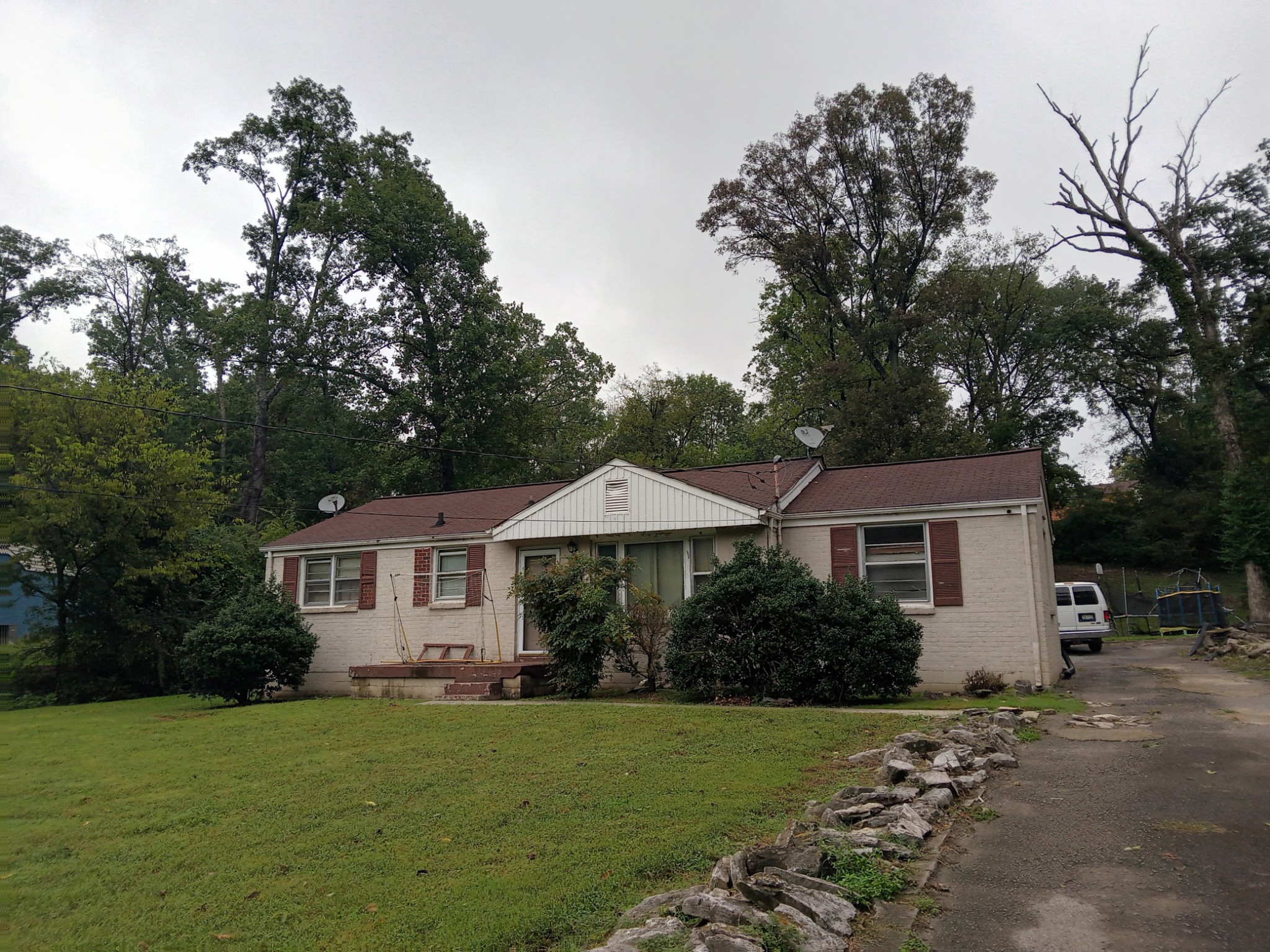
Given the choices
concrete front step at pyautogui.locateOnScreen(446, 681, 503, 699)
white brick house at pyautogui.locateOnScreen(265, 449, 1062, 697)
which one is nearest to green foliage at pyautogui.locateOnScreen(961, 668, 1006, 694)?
white brick house at pyautogui.locateOnScreen(265, 449, 1062, 697)

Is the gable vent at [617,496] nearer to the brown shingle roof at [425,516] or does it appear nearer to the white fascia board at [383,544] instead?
the brown shingle roof at [425,516]

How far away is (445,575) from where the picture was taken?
18359mm

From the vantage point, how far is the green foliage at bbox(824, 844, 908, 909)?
4285 millimetres

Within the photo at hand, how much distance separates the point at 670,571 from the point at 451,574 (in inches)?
203

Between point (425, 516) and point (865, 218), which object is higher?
point (865, 218)

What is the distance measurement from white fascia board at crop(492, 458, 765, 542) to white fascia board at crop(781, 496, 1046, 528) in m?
1.13

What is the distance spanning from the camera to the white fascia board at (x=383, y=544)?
18031 millimetres

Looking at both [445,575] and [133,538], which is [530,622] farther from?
[133,538]

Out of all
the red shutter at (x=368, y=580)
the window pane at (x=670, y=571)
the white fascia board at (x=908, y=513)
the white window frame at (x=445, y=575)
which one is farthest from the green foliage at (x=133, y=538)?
the white fascia board at (x=908, y=513)

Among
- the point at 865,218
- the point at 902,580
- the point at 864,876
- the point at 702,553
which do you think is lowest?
the point at 864,876

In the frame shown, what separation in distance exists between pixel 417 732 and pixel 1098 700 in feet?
32.7

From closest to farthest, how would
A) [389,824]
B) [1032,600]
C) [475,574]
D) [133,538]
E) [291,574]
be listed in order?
[389,824] < [1032,600] < [133,538] < [475,574] < [291,574]

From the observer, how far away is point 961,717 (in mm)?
10219

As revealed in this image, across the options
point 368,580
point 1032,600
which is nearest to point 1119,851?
point 1032,600
